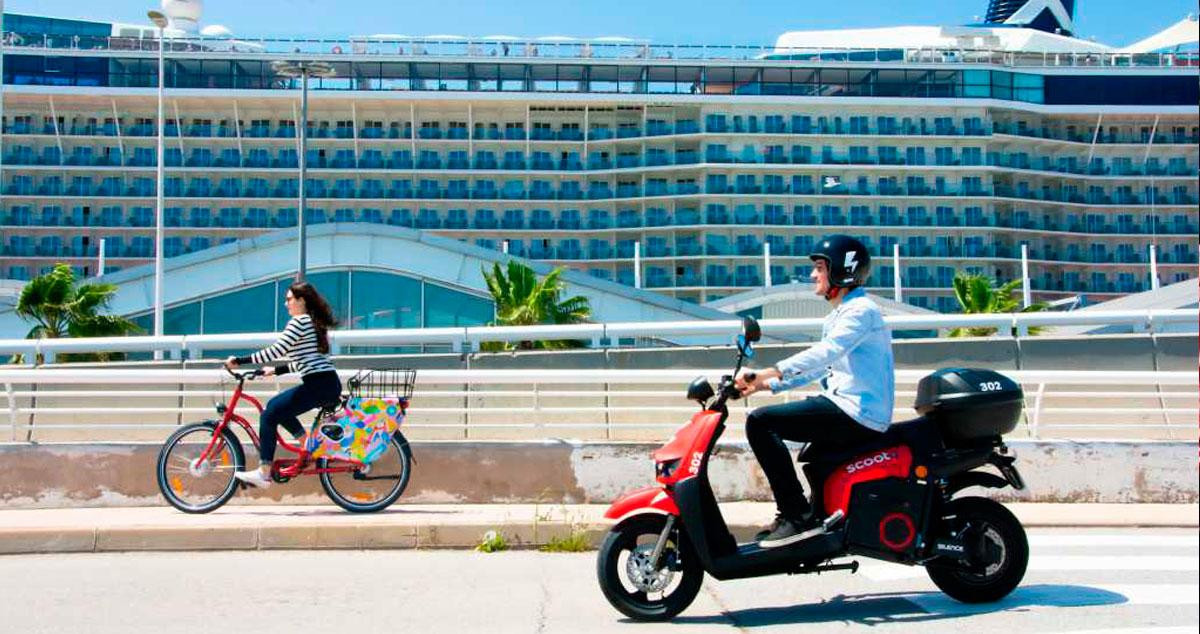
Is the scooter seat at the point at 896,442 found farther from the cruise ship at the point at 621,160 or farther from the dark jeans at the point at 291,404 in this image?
the cruise ship at the point at 621,160

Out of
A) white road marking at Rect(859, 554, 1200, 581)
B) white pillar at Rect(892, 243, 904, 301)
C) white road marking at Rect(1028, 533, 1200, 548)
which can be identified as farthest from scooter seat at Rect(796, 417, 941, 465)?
A: white pillar at Rect(892, 243, 904, 301)

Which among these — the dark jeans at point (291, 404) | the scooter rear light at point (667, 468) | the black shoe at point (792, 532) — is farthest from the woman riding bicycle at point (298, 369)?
the black shoe at point (792, 532)

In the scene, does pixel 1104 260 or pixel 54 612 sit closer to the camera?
pixel 54 612

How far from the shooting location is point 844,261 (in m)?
6.65

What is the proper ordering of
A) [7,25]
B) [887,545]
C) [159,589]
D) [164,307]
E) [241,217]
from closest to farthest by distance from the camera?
[887,545] < [159,589] < [164,307] < [241,217] < [7,25]

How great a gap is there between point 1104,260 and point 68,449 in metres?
73.0

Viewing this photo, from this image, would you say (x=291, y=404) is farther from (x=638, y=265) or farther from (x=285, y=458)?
(x=638, y=265)

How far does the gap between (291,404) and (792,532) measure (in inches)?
177

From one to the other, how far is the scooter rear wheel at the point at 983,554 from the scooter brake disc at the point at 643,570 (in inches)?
57.8

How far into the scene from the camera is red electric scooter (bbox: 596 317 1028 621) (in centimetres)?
636

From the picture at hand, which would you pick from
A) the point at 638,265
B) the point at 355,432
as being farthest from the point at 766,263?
the point at 355,432

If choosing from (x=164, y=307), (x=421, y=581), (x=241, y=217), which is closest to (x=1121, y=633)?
(x=421, y=581)

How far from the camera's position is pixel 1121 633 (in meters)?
5.99

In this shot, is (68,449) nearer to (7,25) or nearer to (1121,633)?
(1121,633)
